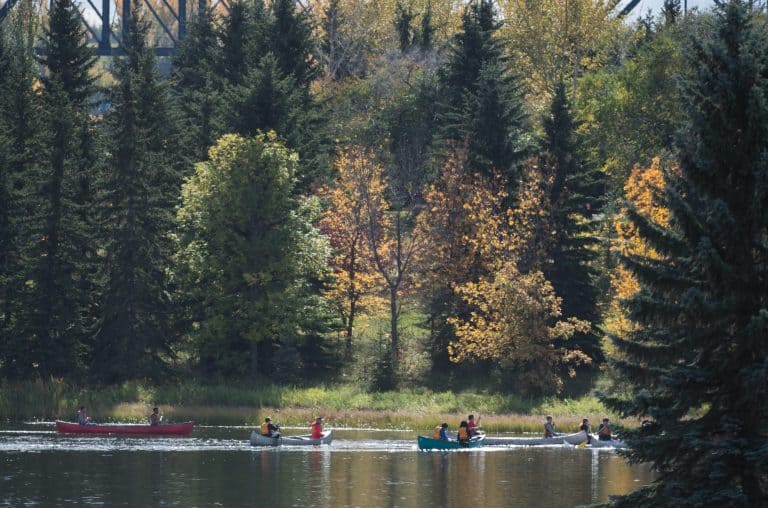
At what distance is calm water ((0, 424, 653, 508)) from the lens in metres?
42.7

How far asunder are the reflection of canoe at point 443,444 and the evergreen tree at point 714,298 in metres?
28.4

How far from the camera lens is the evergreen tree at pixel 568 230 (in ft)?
250

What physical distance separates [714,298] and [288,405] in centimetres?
4537

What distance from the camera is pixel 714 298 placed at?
2833cm

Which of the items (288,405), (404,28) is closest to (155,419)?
(288,405)

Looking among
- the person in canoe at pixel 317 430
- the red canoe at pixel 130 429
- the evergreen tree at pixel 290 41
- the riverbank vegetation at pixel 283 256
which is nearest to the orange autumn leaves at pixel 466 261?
the riverbank vegetation at pixel 283 256

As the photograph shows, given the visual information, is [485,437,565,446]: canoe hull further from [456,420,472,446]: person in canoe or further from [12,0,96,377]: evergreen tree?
[12,0,96,377]: evergreen tree

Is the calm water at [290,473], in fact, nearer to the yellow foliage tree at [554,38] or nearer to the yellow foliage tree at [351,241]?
the yellow foliage tree at [351,241]

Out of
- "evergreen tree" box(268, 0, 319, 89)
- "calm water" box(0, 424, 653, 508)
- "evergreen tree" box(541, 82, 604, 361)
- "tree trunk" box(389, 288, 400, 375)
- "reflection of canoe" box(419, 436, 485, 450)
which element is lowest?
"calm water" box(0, 424, 653, 508)

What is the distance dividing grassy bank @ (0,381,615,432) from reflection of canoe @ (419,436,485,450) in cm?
705

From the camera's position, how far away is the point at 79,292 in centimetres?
7300

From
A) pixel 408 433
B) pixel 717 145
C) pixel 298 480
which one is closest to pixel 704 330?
pixel 717 145

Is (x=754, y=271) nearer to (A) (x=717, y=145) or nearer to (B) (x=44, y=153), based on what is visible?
(A) (x=717, y=145)

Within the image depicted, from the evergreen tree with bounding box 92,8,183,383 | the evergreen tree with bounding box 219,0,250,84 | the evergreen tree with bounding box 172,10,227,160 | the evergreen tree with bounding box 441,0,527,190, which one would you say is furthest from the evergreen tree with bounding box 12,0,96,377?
the evergreen tree with bounding box 441,0,527,190
